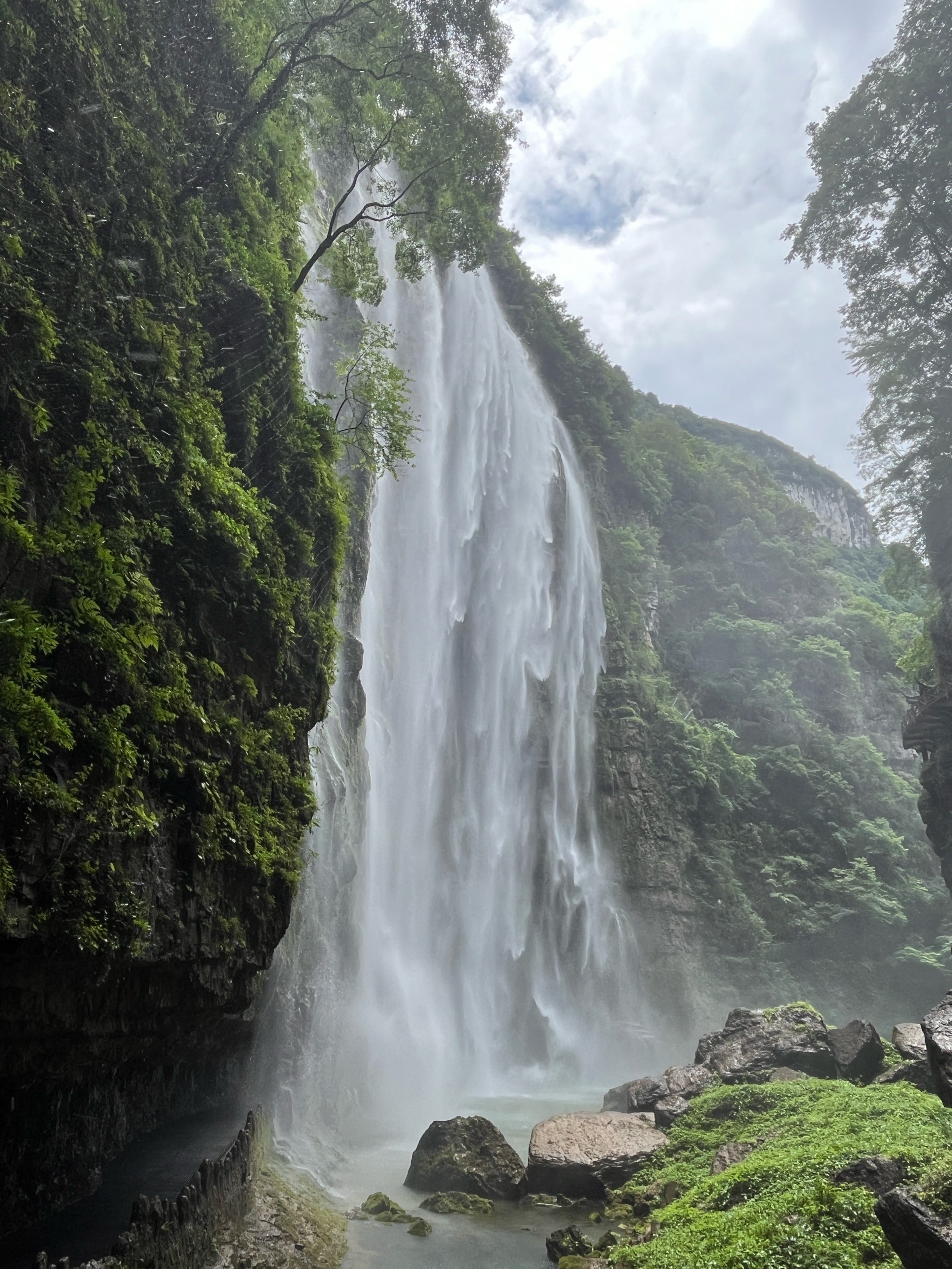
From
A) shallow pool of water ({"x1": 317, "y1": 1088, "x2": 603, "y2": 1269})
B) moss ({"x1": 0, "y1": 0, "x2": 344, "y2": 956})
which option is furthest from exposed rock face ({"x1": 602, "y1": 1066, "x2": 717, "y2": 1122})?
moss ({"x1": 0, "y1": 0, "x2": 344, "y2": 956})

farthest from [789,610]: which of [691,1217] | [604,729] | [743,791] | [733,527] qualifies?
[691,1217]

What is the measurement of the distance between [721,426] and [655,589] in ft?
119

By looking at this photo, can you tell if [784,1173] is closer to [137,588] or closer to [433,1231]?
[433,1231]

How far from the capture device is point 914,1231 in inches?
180

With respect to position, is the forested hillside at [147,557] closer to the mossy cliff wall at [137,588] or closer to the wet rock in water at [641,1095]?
the mossy cliff wall at [137,588]

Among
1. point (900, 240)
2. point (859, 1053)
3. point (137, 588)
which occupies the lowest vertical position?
point (859, 1053)

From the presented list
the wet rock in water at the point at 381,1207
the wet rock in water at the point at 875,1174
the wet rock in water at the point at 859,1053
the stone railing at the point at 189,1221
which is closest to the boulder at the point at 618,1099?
the wet rock in water at the point at 859,1053

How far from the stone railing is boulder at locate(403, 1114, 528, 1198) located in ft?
10.8

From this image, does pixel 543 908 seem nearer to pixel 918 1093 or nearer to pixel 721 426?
pixel 918 1093

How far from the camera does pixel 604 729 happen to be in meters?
28.2

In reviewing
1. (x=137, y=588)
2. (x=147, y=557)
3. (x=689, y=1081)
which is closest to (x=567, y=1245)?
(x=689, y=1081)

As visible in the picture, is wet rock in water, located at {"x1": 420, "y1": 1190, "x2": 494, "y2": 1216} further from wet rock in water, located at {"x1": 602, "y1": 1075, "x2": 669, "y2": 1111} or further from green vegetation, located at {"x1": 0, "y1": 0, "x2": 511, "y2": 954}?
green vegetation, located at {"x1": 0, "y1": 0, "x2": 511, "y2": 954}

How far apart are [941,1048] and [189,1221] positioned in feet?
19.6

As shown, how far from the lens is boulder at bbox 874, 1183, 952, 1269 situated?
4.40 meters
